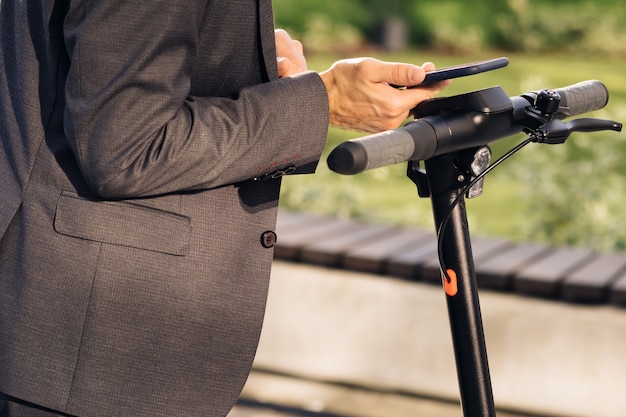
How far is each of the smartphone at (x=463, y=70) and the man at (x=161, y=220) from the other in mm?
19

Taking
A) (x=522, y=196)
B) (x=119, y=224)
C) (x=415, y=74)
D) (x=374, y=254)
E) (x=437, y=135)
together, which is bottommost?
(x=119, y=224)

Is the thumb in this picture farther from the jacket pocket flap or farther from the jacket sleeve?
the jacket pocket flap

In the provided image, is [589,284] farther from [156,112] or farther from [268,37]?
[156,112]

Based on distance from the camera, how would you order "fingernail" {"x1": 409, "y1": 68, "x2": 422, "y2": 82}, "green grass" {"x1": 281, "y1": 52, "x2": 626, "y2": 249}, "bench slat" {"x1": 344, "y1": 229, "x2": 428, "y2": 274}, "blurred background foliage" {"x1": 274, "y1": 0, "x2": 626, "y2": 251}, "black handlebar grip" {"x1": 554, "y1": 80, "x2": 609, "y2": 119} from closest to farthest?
1. "fingernail" {"x1": 409, "y1": 68, "x2": 422, "y2": 82}
2. "black handlebar grip" {"x1": 554, "y1": 80, "x2": 609, "y2": 119}
3. "bench slat" {"x1": 344, "y1": 229, "x2": 428, "y2": 274}
4. "green grass" {"x1": 281, "y1": 52, "x2": 626, "y2": 249}
5. "blurred background foliage" {"x1": 274, "y1": 0, "x2": 626, "y2": 251}

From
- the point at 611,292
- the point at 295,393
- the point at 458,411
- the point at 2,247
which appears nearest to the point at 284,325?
the point at 295,393

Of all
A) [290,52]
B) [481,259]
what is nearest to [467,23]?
[481,259]

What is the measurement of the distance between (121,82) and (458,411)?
2759mm

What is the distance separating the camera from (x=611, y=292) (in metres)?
3.73

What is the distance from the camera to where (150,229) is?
1638 millimetres

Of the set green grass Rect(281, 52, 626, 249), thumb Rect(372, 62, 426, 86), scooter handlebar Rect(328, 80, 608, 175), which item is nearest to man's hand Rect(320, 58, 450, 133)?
thumb Rect(372, 62, 426, 86)

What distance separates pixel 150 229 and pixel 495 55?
10.1 metres

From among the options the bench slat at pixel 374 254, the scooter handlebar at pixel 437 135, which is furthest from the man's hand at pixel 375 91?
the bench slat at pixel 374 254

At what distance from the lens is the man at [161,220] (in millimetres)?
1605

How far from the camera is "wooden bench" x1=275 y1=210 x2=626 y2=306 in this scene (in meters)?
3.80
